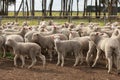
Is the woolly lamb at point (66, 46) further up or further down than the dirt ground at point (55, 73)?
further up

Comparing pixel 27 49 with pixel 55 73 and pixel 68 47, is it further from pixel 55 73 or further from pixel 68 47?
pixel 68 47

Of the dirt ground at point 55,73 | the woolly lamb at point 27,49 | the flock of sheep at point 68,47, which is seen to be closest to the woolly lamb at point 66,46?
the flock of sheep at point 68,47

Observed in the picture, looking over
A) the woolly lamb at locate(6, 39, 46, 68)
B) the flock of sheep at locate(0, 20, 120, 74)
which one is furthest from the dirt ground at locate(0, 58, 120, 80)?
the woolly lamb at locate(6, 39, 46, 68)

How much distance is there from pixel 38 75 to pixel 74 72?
125 cm

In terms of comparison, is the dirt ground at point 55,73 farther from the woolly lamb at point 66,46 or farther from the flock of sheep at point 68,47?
Answer: the woolly lamb at point 66,46

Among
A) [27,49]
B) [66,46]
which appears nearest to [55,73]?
[27,49]

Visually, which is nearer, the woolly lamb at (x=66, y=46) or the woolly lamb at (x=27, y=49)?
the woolly lamb at (x=27, y=49)

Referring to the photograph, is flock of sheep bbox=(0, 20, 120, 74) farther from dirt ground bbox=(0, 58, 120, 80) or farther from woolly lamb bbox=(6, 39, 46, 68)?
dirt ground bbox=(0, 58, 120, 80)

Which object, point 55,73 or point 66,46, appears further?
point 66,46

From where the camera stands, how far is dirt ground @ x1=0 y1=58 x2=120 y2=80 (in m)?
10.4

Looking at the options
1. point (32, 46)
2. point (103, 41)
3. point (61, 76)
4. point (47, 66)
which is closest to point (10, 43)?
point (32, 46)

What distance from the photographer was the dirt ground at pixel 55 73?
10375 mm

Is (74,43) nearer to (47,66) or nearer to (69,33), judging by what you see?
(47,66)

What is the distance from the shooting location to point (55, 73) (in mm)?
10961
